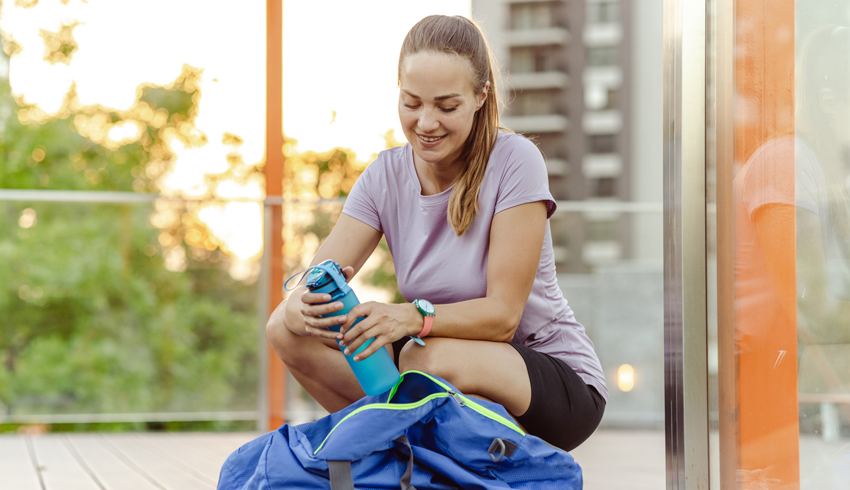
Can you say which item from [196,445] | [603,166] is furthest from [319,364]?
[603,166]

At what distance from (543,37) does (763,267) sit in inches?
1165

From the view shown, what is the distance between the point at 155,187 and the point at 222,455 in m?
4.12

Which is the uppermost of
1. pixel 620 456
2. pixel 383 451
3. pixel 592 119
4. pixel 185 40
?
pixel 592 119

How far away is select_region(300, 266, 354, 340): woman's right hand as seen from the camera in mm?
1173

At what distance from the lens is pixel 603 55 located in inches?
1088

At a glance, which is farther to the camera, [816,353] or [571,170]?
[571,170]

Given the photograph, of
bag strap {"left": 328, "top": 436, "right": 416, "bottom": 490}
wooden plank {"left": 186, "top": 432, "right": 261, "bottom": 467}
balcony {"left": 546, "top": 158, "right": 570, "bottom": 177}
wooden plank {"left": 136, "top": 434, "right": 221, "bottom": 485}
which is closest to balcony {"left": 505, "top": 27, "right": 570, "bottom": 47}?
balcony {"left": 546, "top": 158, "right": 570, "bottom": 177}

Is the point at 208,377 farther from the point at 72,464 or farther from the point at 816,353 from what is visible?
the point at 816,353

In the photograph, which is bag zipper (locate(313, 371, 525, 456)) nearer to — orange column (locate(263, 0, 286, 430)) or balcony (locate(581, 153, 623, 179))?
orange column (locate(263, 0, 286, 430))

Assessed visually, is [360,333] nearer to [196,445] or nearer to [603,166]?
[196,445]

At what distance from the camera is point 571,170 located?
28.8 m

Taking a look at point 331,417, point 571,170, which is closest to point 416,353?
point 331,417

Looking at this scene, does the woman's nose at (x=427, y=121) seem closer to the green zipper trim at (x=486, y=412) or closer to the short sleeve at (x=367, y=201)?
the short sleeve at (x=367, y=201)

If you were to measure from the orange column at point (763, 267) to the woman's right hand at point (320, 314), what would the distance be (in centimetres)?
66
